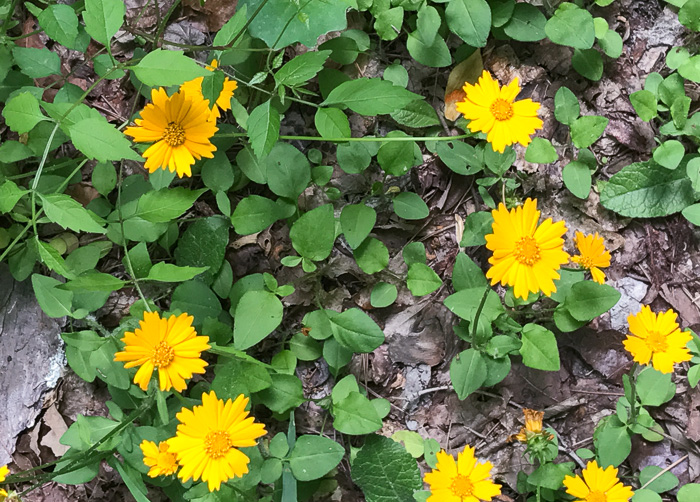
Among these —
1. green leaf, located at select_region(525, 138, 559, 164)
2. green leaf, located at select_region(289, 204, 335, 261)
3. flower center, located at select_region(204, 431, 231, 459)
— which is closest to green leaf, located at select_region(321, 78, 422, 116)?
green leaf, located at select_region(289, 204, 335, 261)

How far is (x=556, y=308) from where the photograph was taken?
7.00 feet

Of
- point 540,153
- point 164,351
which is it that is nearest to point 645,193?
point 540,153

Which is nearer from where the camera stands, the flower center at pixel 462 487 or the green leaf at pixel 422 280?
the flower center at pixel 462 487

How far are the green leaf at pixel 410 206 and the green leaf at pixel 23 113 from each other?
1305 mm

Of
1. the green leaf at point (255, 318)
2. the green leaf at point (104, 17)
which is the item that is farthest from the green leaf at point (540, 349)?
the green leaf at point (104, 17)

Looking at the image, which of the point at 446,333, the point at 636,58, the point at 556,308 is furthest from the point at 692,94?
the point at 446,333

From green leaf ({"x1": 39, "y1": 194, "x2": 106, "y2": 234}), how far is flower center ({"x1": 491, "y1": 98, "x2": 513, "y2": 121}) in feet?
4.39

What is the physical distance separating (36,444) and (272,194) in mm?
1419

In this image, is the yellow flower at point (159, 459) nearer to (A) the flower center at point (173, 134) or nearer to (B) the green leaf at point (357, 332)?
(B) the green leaf at point (357, 332)

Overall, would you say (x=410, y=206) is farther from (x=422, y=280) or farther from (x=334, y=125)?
(x=334, y=125)

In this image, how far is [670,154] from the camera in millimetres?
2168

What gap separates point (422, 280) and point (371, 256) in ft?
0.74

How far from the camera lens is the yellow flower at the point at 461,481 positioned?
6.16 feet

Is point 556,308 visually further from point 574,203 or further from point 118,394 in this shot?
point 118,394
